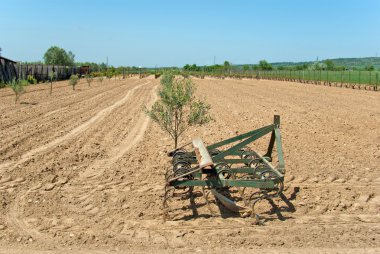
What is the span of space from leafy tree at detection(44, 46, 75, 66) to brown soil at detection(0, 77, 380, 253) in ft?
266

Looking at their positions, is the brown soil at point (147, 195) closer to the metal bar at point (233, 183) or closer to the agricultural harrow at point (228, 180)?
the agricultural harrow at point (228, 180)

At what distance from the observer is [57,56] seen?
90250mm

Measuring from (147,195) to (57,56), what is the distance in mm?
89552

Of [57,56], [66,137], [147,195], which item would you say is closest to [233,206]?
[147,195]

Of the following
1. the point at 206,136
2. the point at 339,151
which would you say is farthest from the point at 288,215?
the point at 206,136

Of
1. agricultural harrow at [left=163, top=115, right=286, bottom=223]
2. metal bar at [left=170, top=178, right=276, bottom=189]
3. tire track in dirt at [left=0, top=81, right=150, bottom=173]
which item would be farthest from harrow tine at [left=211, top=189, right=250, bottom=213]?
tire track in dirt at [left=0, top=81, right=150, bottom=173]

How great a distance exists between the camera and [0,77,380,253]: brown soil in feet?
16.9

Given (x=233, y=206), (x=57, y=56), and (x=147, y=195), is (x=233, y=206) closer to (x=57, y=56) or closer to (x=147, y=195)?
(x=147, y=195)

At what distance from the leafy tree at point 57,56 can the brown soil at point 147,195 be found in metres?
81.1

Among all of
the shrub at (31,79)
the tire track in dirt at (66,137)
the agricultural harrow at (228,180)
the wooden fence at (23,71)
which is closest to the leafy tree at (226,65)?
the wooden fence at (23,71)

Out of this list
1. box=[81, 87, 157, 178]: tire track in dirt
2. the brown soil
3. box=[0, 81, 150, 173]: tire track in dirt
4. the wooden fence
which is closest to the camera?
the brown soil

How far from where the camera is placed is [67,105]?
2136 cm

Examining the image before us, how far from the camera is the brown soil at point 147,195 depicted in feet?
16.9

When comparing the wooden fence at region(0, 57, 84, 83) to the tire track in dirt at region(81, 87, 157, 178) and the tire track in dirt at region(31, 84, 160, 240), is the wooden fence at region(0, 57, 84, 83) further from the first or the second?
the tire track in dirt at region(31, 84, 160, 240)
